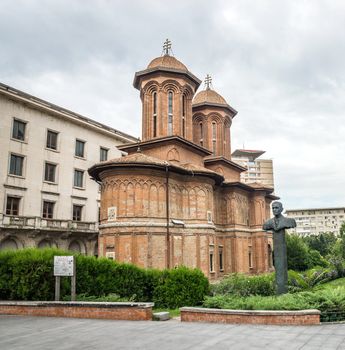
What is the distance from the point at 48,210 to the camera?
32.8 m

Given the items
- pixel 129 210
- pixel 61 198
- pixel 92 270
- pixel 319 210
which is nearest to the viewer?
pixel 92 270

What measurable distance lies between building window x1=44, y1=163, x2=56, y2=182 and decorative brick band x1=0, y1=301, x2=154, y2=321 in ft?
72.0

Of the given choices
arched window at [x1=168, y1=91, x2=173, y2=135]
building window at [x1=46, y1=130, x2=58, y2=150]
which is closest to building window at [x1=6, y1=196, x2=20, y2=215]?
building window at [x1=46, y1=130, x2=58, y2=150]

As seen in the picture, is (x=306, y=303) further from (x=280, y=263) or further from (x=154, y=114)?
(x=154, y=114)

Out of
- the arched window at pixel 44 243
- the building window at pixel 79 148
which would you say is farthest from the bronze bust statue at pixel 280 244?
the building window at pixel 79 148

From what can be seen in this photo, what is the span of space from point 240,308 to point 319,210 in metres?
134

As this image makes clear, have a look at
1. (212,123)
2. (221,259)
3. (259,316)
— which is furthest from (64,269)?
(212,123)

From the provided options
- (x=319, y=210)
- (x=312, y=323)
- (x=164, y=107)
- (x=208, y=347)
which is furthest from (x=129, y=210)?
(x=319, y=210)

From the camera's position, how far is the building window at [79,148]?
3675 cm

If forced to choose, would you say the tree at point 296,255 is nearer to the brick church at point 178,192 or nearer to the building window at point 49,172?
the brick church at point 178,192

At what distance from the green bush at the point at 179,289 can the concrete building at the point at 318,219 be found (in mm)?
119985

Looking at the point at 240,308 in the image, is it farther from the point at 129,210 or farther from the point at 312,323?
the point at 129,210

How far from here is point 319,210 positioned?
443 ft

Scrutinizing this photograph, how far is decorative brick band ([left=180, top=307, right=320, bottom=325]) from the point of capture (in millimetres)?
9625
